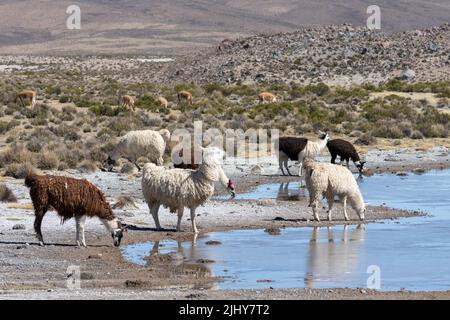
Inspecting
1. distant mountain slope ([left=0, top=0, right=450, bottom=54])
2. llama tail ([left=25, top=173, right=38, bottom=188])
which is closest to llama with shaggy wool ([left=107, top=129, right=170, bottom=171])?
llama tail ([left=25, top=173, right=38, bottom=188])

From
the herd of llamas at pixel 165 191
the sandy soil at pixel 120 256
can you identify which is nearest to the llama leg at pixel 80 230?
the herd of llamas at pixel 165 191

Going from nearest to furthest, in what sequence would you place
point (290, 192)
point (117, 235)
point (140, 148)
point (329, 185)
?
1. point (117, 235)
2. point (329, 185)
3. point (290, 192)
4. point (140, 148)

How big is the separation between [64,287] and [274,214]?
6.91 meters

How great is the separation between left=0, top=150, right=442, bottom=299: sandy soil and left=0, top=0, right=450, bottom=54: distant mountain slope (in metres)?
137

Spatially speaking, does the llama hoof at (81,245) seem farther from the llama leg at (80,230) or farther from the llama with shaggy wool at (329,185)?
the llama with shaggy wool at (329,185)

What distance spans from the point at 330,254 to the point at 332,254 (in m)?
0.03

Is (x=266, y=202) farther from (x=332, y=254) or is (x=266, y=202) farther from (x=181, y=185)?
(x=332, y=254)

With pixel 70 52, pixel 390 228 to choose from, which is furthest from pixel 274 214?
pixel 70 52

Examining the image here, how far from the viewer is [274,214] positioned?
17.7 m

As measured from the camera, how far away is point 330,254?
13781mm

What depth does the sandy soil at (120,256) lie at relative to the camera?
35.8 feet

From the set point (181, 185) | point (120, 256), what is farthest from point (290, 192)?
point (120, 256)

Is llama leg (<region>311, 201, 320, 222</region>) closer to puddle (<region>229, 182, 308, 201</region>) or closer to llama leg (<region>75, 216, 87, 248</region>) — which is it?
puddle (<region>229, 182, 308, 201</region>)

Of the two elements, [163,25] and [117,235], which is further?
[163,25]
